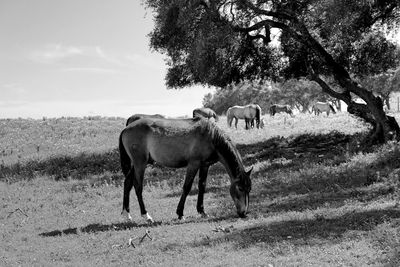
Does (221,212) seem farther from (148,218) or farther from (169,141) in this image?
(169,141)

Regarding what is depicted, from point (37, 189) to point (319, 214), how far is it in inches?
515

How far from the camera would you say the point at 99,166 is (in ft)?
83.1

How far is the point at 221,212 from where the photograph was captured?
1413 centimetres

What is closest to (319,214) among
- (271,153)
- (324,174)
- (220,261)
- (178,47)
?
(220,261)

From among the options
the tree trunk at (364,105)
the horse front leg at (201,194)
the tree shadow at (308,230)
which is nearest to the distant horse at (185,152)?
the horse front leg at (201,194)

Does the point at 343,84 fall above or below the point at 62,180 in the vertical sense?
above

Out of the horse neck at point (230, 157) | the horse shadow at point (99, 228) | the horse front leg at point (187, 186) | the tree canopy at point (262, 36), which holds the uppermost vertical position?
the tree canopy at point (262, 36)

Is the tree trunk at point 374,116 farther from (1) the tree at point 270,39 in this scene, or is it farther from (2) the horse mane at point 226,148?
(2) the horse mane at point 226,148

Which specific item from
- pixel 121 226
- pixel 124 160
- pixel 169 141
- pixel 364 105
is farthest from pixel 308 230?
pixel 364 105

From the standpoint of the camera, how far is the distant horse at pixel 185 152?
520 inches

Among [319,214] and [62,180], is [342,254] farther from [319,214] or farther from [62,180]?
[62,180]

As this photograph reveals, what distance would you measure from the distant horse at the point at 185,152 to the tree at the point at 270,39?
36.2 ft

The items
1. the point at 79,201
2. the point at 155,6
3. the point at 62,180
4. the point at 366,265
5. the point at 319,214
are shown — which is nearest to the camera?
the point at 366,265

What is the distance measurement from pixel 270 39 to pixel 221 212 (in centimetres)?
1640
